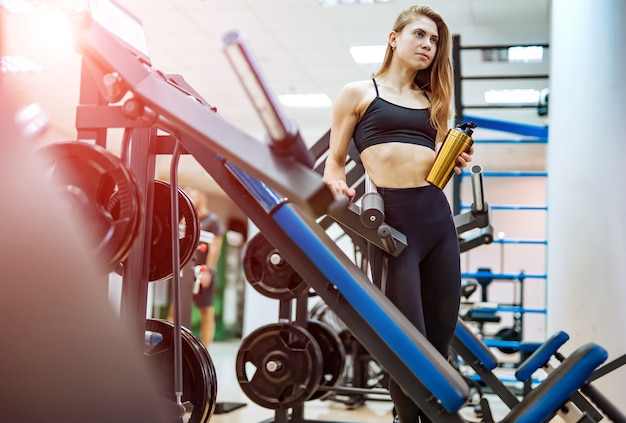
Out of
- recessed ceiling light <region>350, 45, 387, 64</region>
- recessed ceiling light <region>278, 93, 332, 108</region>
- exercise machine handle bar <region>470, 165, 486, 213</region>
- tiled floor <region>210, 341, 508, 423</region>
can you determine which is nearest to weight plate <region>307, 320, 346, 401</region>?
tiled floor <region>210, 341, 508, 423</region>

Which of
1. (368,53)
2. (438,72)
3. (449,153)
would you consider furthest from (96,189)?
(368,53)

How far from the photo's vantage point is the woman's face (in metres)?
2.22

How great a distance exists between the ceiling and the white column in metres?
2.07

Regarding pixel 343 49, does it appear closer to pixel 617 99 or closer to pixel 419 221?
pixel 617 99

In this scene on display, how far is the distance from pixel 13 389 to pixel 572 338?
3.00 m

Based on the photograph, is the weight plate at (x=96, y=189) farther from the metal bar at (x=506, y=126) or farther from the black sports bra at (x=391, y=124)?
the metal bar at (x=506, y=126)

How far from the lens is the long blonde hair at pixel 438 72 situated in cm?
225

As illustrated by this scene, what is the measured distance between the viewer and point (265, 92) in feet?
4.48

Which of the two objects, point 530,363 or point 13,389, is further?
point 530,363

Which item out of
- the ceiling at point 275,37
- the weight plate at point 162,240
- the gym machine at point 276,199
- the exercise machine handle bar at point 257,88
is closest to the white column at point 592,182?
the gym machine at point 276,199

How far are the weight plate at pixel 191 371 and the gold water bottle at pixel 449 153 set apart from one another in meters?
0.90

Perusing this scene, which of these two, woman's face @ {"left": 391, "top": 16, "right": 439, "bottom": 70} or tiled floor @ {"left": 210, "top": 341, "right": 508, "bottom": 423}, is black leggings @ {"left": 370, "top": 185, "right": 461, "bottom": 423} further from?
tiled floor @ {"left": 210, "top": 341, "right": 508, "bottom": 423}

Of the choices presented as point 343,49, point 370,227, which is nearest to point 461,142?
point 370,227

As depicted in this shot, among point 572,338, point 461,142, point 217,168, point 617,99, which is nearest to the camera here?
point 217,168
